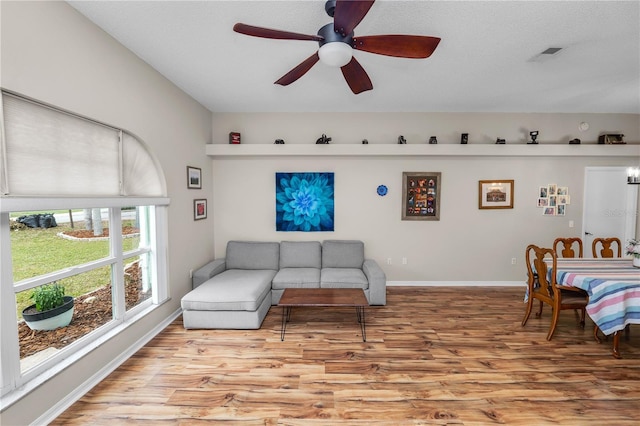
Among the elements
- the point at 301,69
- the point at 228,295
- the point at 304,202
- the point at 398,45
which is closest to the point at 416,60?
the point at 398,45

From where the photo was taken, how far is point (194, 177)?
12.3ft

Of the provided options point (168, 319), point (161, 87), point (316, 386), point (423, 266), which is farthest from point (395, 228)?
point (161, 87)

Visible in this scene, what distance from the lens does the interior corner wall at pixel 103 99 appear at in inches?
63.8

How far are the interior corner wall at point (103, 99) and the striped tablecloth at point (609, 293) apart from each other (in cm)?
450

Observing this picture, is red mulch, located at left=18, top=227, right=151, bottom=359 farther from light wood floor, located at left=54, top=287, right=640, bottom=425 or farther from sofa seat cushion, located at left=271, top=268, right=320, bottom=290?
sofa seat cushion, located at left=271, top=268, right=320, bottom=290

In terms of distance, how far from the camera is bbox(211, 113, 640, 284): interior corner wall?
14.2 ft

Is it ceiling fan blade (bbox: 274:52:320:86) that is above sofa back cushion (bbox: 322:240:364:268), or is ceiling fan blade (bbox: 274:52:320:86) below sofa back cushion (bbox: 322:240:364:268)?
above

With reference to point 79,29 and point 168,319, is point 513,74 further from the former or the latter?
point 168,319

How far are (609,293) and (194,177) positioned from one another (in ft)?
16.0

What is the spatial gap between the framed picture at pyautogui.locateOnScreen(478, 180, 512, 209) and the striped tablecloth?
69.6 inches

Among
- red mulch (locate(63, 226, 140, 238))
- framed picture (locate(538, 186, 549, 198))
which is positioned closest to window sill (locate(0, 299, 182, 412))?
red mulch (locate(63, 226, 140, 238))

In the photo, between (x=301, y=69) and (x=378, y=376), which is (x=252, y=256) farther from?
(x=301, y=69)

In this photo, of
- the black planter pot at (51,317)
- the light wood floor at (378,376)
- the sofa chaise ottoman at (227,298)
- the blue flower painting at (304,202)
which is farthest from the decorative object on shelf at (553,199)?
the black planter pot at (51,317)

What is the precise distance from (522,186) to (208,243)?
210 inches
